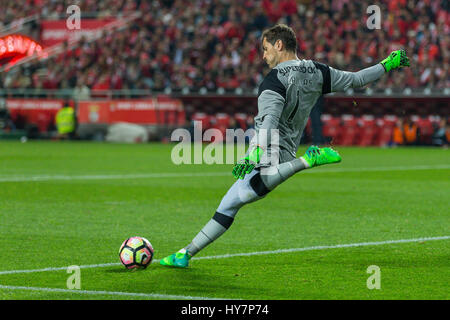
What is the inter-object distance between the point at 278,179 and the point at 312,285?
3.55ft

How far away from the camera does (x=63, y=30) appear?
138 feet

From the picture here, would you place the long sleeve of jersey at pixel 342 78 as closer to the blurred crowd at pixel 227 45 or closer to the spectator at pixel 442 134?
the blurred crowd at pixel 227 45

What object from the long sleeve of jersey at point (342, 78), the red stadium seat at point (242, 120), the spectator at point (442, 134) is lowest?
the long sleeve of jersey at point (342, 78)

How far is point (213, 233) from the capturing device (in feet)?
26.4

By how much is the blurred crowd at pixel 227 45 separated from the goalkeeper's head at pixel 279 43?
76.8ft

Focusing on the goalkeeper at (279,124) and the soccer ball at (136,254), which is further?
the soccer ball at (136,254)

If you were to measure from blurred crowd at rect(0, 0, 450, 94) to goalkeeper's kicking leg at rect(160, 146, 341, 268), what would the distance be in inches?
933

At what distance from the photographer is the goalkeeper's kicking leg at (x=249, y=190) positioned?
25.4ft

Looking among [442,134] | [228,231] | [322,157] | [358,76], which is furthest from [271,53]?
[442,134]

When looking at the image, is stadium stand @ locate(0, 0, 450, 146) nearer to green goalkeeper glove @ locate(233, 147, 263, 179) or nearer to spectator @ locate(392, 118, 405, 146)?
spectator @ locate(392, 118, 405, 146)

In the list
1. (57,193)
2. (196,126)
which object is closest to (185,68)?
(196,126)

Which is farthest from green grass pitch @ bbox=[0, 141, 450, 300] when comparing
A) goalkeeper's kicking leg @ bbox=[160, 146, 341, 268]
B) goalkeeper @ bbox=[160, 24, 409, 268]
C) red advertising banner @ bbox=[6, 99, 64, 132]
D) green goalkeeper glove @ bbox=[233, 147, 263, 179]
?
red advertising banner @ bbox=[6, 99, 64, 132]

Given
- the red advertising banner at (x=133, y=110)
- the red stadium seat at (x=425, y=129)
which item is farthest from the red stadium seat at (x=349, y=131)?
the red advertising banner at (x=133, y=110)
